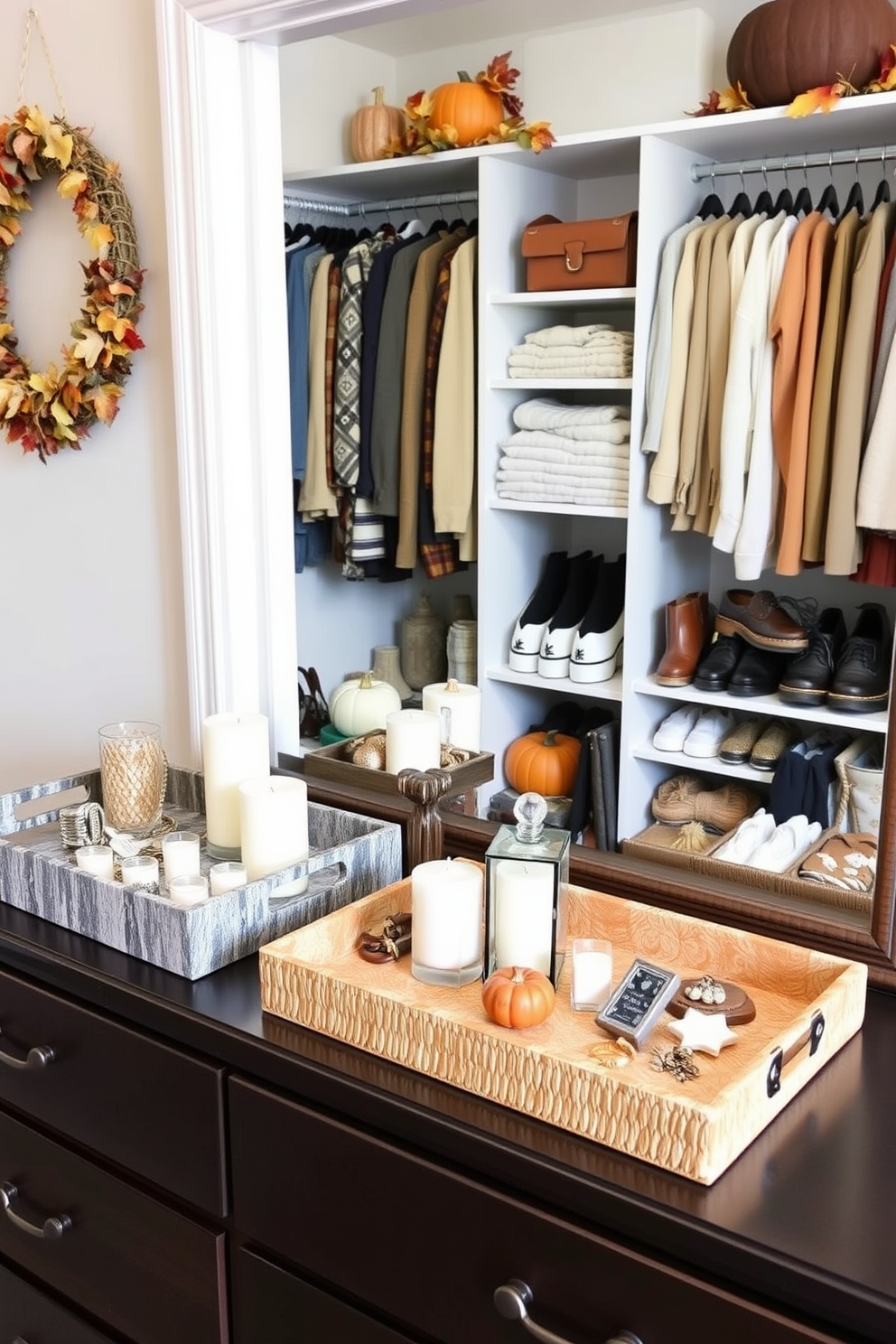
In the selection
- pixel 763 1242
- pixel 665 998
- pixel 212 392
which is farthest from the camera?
pixel 212 392

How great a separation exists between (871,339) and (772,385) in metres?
0.12

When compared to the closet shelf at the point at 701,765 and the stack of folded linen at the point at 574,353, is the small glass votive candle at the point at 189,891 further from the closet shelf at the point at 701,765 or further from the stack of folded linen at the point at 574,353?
the stack of folded linen at the point at 574,353

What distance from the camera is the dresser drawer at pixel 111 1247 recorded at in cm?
121

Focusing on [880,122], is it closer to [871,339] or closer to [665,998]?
[871,339]

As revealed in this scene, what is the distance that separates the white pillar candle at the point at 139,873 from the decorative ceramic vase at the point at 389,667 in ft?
1.29

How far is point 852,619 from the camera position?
1.21 meters

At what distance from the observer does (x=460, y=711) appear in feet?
5.05

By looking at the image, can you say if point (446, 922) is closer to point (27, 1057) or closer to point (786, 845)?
point (786, 845)

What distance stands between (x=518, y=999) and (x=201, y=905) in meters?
0.35

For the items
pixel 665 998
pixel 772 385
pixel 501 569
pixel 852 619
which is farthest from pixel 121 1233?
pixel 772 385

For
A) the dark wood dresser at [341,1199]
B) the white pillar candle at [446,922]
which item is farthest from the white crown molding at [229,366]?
the white pillar candle at [446,922]

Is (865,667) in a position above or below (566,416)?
below

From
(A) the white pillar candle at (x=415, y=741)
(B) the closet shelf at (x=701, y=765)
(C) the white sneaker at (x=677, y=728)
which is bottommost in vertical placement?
(A) the white pillar candle at (x=415, y=741)

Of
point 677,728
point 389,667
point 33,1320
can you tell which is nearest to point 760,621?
point 677,728
